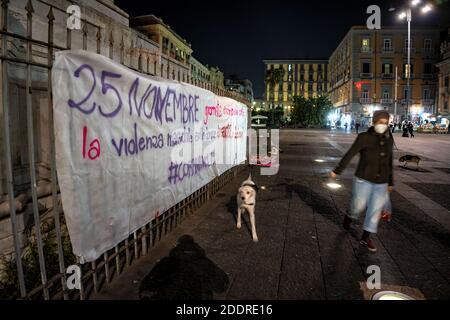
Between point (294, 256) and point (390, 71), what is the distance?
66.9 meters

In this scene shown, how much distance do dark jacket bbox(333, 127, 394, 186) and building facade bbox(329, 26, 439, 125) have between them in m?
60.2

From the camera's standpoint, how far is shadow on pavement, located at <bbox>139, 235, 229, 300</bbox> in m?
3.11

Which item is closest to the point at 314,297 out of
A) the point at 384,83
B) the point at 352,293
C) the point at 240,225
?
the point at 352,293

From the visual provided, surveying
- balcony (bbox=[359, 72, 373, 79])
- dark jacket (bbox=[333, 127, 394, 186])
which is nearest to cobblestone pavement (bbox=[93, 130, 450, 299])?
dark jacket (bbox=[333, 127, 394, 186])

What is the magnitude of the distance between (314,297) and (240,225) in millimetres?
2084

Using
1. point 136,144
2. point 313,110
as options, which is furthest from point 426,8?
point 313,110

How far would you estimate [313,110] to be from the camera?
64.1m

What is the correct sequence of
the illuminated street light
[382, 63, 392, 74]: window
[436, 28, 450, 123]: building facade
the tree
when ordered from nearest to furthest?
the illuminated street light → [436, 28, 450, 123]: building facade → [382, 63, 392, 74]: window → the tree

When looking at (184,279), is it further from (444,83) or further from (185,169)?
(444,83)

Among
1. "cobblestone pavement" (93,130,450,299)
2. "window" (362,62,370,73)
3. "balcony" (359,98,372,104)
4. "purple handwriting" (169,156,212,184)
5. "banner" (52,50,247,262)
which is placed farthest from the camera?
"balcony" (359,98,372,104)

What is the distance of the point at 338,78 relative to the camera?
7481 cm

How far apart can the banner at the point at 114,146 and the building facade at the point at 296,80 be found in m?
100

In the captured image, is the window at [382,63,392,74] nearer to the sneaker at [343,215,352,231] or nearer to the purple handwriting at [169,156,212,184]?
the purple handwriting at [169,156,212,184]
